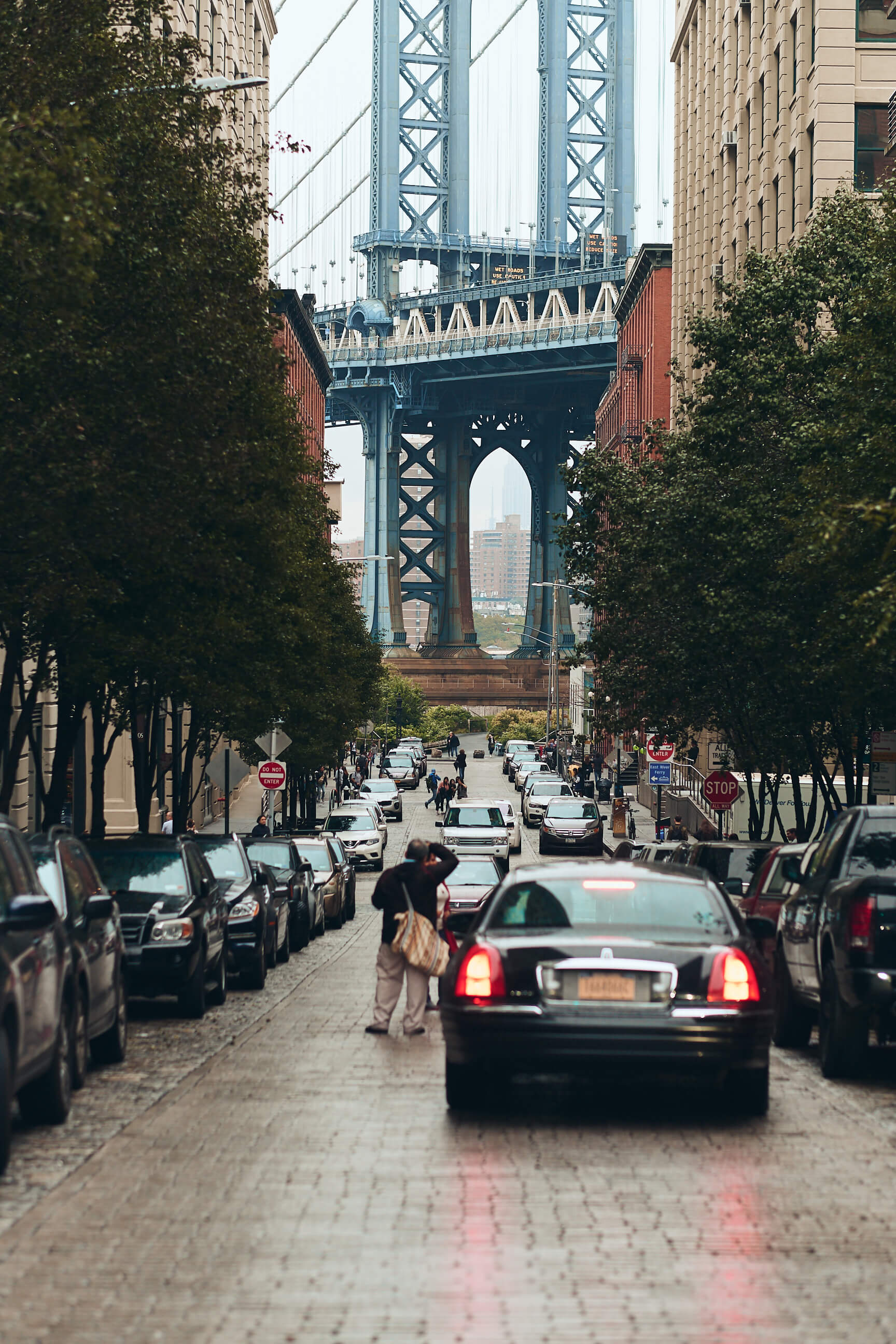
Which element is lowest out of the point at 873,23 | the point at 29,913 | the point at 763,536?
the point at 29,913

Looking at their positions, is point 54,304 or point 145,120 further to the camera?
point 145,120

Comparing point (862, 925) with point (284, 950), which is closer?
point (862, 925)

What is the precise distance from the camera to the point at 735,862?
21531 mm

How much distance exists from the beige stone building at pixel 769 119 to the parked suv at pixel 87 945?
2085 cm

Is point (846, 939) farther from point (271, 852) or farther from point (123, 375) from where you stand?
point (271, 852)

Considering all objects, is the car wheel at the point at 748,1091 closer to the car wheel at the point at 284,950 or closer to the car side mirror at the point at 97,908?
the car side mirror at the point at 97,908

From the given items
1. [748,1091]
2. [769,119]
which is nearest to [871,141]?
[769,119]

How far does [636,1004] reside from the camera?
9.64 m

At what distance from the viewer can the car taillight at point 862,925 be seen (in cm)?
1143

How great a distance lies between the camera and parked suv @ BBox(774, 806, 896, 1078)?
11438 mm

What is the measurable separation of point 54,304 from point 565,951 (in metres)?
8.18

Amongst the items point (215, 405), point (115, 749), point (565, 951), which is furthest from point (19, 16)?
point (115, 749)

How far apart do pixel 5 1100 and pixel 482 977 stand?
2.65 m

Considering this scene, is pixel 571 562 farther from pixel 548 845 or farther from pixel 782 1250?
pixel 782 1250
